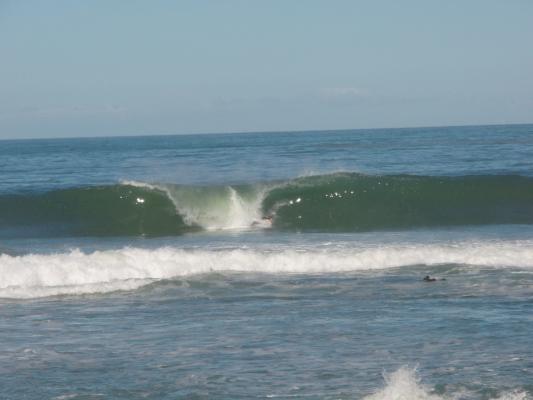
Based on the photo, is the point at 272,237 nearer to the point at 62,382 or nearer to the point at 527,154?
the point at 62,382

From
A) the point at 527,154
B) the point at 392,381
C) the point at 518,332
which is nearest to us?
the point at 392,381

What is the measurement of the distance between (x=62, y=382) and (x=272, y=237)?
13598 millimetres

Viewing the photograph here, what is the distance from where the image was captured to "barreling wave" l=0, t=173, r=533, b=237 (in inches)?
1033

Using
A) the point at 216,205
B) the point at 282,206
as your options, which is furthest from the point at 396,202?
the point at 216,205

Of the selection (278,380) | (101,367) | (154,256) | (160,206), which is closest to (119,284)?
(154,256)

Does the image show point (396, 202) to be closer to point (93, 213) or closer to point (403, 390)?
point (93, 213)

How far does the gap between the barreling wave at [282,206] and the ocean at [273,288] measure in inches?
3.3

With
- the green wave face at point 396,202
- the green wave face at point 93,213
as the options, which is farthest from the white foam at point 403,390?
the green wave face at point 93,213

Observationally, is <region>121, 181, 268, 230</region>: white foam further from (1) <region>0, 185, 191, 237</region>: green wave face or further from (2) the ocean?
(1) <region>0, 185, 191, 237</region>: green wave face

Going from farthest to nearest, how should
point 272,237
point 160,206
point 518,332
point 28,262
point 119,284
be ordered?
point 160,206
point 272,237
point 28,262
point 119,284
point 518,332

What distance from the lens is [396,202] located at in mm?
28109

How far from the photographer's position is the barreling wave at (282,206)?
26234 mm

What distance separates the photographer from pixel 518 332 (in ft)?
36.7

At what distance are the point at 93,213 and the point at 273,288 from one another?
46.0 feet
